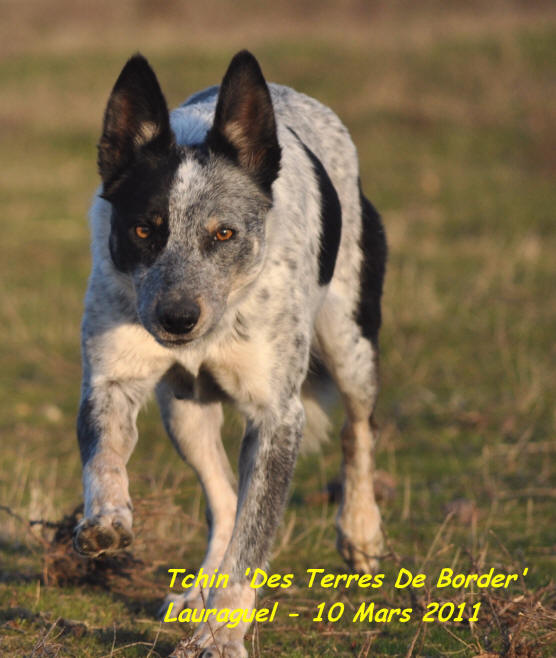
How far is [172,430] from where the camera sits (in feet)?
15.4

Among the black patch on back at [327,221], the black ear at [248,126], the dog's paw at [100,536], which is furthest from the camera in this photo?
the black patch on back at [327,221]

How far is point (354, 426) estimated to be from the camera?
514cm

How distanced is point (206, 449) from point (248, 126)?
1.37m

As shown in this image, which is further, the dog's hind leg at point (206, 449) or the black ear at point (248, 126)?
the dog's hind leg at point (206, 449)

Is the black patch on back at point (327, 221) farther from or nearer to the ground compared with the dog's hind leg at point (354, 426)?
farther from the ground

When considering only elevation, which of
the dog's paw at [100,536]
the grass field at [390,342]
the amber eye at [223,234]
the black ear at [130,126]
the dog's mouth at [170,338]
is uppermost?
the black ear at [130,126]

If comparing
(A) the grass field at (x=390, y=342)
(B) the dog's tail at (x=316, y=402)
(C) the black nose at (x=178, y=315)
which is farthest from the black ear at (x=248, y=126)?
Answer: (A) the grass field at (x=390, y=342)

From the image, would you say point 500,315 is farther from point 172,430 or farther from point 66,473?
point 172,430

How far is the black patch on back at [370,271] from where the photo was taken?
200 inches

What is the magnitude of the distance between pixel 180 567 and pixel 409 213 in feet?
36.5

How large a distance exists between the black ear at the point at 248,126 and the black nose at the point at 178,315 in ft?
2.25

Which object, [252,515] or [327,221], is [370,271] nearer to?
[327,221]

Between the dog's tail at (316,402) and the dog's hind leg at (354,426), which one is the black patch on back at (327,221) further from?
the dog's tail at (316,402)

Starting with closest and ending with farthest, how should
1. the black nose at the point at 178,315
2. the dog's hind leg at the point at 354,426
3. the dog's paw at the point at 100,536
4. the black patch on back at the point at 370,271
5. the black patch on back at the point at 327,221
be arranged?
the dog's paw at the point at 100,536
the black nose at the point at 178,315
the black patch on back at the point at 327,221
the dog's hind leg at the point at 354,426
the black patch on back at the point at 370,271
